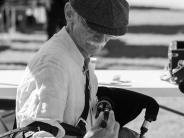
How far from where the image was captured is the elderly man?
5.00 ft

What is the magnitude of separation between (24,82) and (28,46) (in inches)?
358

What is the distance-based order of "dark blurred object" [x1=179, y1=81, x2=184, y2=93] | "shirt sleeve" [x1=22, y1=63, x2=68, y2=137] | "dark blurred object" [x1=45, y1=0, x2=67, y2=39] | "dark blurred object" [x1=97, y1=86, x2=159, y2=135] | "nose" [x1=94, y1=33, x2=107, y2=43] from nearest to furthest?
"shirt sleeve" [x1=22, y1=63, x2=68, y2=137] < "nose" [x1=94, y1=33, x2=107, y2=43] < "dark blurred object" [x1=97, y1=86, x2=159, y2=135] < "dark blurred object" [x1=179, y1=81, x2=184, y2=93] < "dark blurred object" [x1=45, y1=0, x2=67, y2=39]

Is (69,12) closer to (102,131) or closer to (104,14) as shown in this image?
(104,14)

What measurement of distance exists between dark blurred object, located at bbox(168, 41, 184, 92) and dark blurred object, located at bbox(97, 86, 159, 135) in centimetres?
36

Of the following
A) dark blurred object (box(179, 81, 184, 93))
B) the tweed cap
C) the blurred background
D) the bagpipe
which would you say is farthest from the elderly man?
the blurred background

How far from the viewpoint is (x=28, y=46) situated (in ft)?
34.8

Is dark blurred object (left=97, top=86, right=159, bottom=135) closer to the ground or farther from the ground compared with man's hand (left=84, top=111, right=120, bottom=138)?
closer to the ground

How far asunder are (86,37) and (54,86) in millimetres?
229

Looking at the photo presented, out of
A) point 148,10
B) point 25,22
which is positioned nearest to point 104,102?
point 25,22

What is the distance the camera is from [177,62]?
8.40ft

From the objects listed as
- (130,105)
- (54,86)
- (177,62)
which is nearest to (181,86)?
(177,62)

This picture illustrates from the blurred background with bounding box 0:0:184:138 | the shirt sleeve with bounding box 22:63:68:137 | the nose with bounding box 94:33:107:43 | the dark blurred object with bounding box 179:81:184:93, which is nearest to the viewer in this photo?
the shirt sleeve with bounding box 22:63:68:137

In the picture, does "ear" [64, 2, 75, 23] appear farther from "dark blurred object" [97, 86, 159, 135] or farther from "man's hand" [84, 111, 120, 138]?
"dark blurred object" [97, 86, 159, 135]

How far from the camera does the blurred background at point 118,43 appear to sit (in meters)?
5.08
